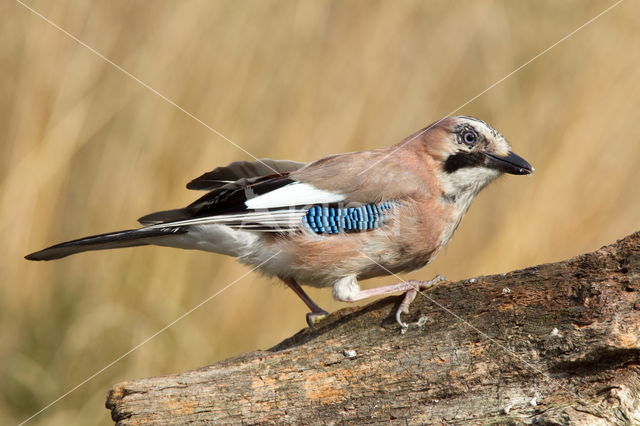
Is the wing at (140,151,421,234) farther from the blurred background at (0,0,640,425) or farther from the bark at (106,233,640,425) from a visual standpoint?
the blurred background at (0,0,640,425)

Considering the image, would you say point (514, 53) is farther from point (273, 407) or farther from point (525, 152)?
point (273, 407)

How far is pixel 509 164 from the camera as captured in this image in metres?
5.51

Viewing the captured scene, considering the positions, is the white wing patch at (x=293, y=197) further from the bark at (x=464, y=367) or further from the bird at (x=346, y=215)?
the bark at (x=464, y=367)

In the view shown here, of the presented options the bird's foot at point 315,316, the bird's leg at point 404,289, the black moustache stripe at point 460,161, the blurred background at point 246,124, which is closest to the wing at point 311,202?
the black moustache stripe at point 460,161

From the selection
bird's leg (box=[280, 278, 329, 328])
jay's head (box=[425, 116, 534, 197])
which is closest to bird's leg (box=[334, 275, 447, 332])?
bird's leg (box=[280, 278, 329, 328])

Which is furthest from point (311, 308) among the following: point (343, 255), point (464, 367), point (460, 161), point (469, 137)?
point (464, 367)

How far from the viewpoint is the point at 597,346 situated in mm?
3887

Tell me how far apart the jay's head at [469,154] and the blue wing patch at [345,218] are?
1.60 ft

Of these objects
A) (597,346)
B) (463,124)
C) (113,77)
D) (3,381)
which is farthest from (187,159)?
(597,346)

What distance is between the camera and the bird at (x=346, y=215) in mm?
5422

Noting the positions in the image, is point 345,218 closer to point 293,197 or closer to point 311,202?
point 311,202

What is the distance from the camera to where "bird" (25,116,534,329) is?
5422 millimetres

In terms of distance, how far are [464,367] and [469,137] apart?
1.99 meters

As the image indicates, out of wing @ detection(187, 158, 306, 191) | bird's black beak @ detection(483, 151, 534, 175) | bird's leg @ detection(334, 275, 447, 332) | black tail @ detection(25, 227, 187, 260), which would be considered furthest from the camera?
wing @ detection(187, 158, 306, 191)
